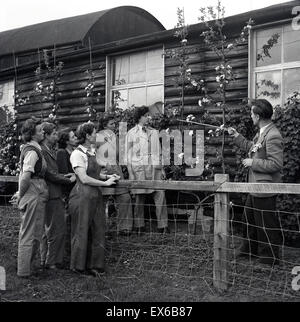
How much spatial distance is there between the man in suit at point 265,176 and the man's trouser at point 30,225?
2417 mm

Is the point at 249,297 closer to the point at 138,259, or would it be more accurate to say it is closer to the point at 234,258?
the point at 234,258

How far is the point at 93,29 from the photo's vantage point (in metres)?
15.1

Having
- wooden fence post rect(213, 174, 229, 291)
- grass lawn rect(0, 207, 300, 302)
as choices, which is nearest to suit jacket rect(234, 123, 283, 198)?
wooden fence post rect(213, 174, 229, 291)

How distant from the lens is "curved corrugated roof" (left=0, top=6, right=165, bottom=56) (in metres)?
15.3

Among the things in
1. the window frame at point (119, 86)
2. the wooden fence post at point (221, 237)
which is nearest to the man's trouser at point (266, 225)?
Answer: the wooden fence post at point (221, 237)

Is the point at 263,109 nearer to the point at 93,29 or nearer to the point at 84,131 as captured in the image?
the point at 84,131

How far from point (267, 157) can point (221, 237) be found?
1110 millimetres

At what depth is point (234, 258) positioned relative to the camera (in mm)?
5613

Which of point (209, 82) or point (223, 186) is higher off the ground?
point (209, 82)

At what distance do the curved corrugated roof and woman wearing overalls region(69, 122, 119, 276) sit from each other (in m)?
9.91

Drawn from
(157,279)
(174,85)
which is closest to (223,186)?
(157,279)

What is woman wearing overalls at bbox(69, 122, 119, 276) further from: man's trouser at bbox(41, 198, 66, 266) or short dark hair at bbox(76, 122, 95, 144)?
man's trouser at bbox(41, 198, 66, 266)

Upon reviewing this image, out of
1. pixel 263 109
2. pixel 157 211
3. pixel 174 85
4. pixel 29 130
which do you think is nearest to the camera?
pixel 263 109
